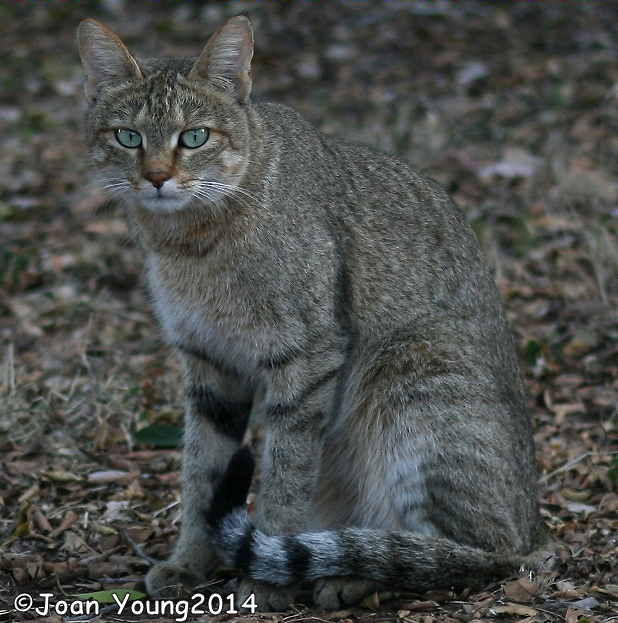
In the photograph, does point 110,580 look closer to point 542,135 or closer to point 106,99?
point 106,99

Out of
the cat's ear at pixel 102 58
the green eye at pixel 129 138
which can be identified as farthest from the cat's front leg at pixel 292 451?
the cat's ear at pixel 102 58

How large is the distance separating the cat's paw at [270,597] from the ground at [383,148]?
114 mm

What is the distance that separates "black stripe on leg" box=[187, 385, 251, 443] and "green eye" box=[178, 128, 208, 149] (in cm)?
117

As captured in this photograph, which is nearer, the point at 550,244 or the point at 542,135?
the point at 550,244

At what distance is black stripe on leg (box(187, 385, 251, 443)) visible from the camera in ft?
17.0

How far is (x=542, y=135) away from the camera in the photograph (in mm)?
9961

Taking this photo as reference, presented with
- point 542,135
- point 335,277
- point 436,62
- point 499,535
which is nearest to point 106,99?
point 335,277

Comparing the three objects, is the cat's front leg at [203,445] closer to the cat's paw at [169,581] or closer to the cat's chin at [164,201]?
the cat's paw at [169,581]

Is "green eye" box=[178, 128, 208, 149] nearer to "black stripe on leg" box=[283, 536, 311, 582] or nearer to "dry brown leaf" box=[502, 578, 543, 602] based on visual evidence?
"black stripe on leg" box=[283, 536, 311, 582]

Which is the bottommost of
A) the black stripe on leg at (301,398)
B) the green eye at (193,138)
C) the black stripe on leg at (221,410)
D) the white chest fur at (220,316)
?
the black stripe on leg at (221,410)

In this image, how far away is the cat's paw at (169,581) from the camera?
4875mm

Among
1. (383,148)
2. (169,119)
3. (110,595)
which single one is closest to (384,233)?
(169,119)

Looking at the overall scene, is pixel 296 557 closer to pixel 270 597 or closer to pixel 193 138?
A: pixel 270 597

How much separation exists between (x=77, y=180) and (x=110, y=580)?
5.56 m
